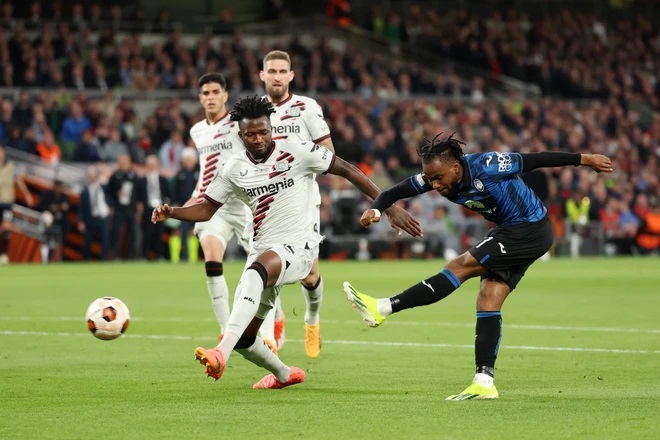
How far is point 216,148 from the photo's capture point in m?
12.2

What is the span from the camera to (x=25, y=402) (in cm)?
834

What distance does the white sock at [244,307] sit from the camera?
833 cm

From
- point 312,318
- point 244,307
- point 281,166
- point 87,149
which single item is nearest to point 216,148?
point 312,318

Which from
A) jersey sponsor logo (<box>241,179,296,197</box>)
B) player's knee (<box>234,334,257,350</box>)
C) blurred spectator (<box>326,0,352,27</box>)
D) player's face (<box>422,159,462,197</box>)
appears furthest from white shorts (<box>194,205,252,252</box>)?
blurred spectator (<box>326,0,352,27</box>)

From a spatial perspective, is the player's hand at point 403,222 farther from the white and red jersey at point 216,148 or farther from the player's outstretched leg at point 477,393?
the white and red jersey at point 216,148

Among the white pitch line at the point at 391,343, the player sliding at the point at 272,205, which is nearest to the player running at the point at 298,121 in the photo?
the white pitch line at the point at 391,343

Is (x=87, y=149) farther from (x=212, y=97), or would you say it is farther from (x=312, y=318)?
(x=312, y=318)

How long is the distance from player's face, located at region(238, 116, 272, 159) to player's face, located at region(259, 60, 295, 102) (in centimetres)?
224

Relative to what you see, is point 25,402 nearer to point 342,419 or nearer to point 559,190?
point 342,419

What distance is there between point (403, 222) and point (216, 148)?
138 inches

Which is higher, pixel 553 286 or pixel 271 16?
pixel 271 16

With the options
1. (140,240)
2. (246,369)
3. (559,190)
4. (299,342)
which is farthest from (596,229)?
(246,369)

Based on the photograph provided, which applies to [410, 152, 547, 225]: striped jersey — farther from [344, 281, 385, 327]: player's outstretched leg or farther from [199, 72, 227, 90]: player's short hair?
[199, 72, 227, 90]: player's short hair

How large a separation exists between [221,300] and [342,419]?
14.3 ft
